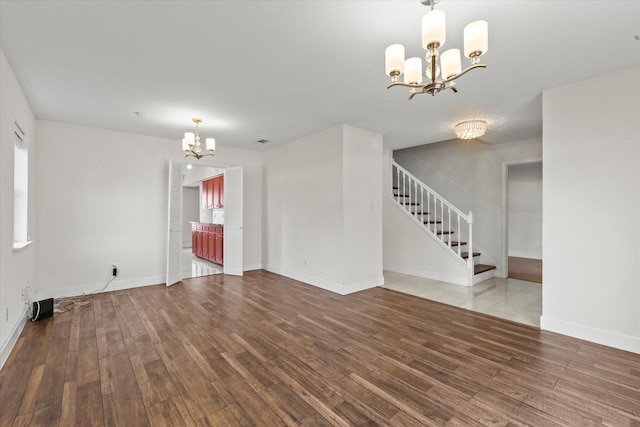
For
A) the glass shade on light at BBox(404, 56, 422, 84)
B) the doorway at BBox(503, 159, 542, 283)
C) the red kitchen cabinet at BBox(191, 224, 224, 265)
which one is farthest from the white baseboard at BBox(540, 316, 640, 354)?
the red kitchen cabinet at BBox(191, 224, 224, 265)

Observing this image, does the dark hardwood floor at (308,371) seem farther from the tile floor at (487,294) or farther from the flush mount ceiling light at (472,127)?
the flush mount ceiling light at (472,127)

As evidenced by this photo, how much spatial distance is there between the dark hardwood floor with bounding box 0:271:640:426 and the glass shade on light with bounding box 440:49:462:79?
82.3 inches

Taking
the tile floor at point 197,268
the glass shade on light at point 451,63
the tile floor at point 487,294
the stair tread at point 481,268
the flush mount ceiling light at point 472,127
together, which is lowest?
the tile floor at point 197,268

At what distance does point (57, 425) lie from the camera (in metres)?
1.67

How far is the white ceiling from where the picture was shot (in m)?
1.89

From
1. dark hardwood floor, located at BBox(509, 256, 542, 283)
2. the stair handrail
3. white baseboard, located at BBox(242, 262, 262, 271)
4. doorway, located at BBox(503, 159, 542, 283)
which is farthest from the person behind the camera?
doorway, located at BBox(503, 159, 542, 283)

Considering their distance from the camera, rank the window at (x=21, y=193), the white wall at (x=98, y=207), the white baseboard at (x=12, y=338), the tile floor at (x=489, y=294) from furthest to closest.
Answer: the white wall at (x=98, y=207) < the tile floor at (x=489, y=294) < the window at (x=21, y=193) < the white baseboard at (x=12, y=338)

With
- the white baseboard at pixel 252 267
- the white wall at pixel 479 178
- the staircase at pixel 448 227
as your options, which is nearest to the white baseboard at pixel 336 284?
the white baseboard at pixel 252 267

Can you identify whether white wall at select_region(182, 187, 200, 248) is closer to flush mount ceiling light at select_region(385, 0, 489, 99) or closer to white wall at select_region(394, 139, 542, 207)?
white wall at select_region(394, 139, 542, 207)

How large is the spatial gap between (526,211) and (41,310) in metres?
9.65

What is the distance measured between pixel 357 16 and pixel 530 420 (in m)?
2.73

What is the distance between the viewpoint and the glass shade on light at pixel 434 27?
1.57m

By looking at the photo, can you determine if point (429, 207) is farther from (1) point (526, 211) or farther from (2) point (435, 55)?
(2) point (435, 55)

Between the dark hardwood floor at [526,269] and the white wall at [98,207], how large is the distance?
6589 millimetres
